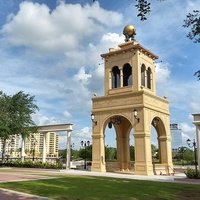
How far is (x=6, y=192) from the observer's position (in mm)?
12922

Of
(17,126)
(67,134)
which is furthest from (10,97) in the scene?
(67,134)

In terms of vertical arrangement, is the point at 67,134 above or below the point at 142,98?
below

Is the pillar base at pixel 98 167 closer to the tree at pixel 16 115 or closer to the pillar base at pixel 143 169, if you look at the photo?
the pillar base at pixel 143 169

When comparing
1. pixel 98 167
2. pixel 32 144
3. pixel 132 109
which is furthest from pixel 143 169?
pixel 32 144

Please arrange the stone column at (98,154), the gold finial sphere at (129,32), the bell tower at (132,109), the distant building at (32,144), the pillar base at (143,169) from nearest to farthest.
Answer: the pillar base at (143,169) → the bell tower at (132,109) → the stone column at (98,154) → the gold finial sphere at (129,32) → the distant building at (32,144)

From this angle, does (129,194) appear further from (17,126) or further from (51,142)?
(51,142)

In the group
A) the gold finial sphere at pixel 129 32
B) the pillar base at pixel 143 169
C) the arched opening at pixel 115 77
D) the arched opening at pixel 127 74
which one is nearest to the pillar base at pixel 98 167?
the pillar base at pixel 143 169

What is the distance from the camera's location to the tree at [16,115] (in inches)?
1443

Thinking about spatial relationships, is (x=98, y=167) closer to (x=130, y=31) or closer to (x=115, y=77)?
(x=115, y=77)

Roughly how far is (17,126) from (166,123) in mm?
16660

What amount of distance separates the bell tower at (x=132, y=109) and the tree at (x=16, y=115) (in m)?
10.4

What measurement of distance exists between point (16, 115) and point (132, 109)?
1598cm

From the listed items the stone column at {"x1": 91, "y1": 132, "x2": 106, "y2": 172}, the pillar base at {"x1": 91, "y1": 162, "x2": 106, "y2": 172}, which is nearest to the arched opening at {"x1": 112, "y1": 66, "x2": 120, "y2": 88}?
the stone column at {"x1": 91, "y1": 132, "x2": 106, "y2": 172}

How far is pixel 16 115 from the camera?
38.3 metres
